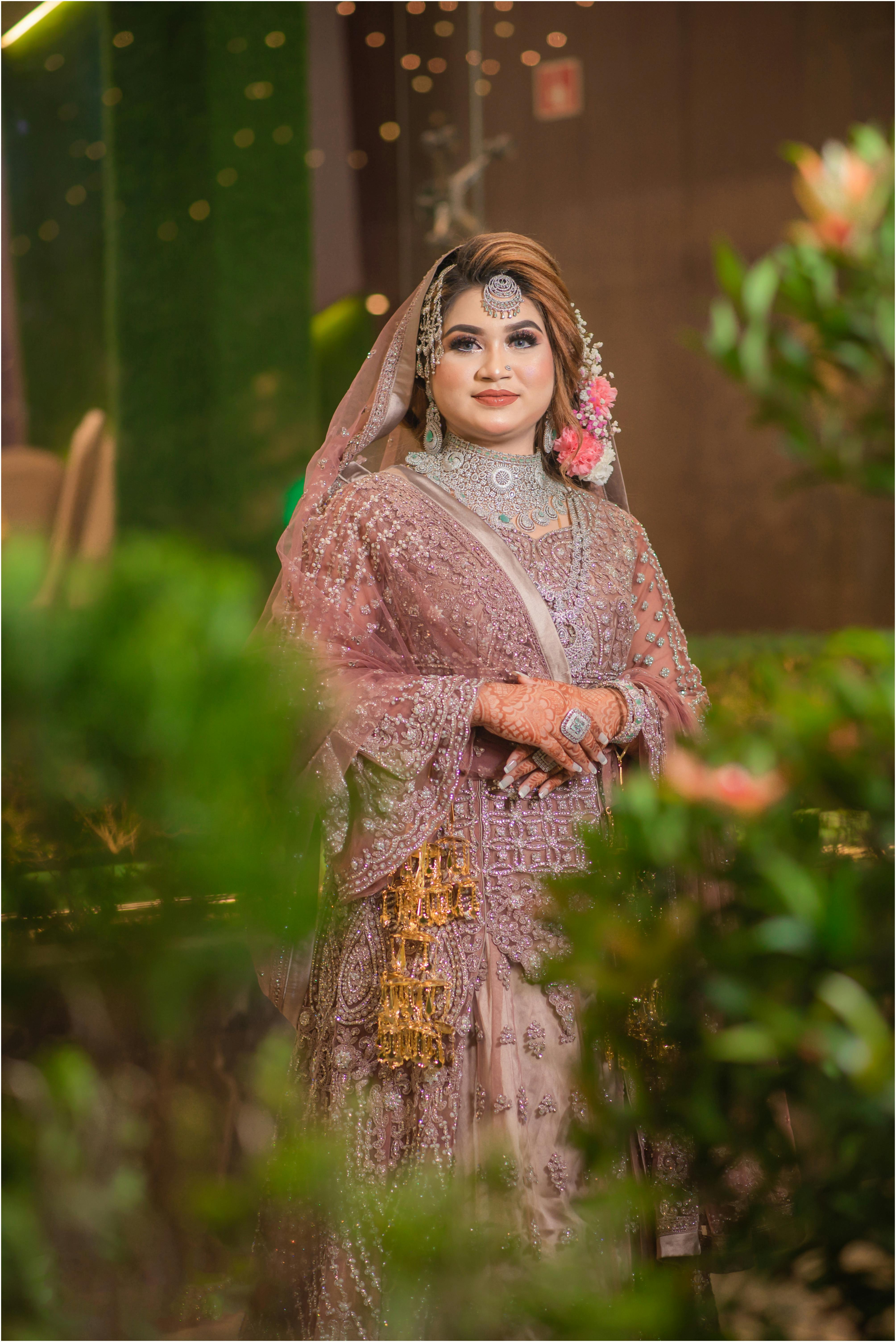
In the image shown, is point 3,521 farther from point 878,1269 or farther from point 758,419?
point 878,1269

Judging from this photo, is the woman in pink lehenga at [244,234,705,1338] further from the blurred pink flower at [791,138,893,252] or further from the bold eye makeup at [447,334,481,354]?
the blurred pink flower at [791,138,893,252]

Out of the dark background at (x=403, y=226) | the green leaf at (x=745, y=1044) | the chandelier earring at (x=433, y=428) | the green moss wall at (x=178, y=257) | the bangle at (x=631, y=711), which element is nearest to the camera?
the green leaf at (x=745, y=1044)

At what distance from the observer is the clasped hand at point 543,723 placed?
1406mm

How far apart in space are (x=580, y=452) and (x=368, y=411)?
0.30 m

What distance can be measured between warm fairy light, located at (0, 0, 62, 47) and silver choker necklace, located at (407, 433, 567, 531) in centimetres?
119

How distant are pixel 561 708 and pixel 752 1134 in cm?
83

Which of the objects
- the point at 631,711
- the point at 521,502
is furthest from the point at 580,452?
the point at 631,711

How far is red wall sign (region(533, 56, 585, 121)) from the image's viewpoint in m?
5.00

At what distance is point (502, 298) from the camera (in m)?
1.53

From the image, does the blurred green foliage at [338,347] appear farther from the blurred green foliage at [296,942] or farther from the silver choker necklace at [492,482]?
the blurred green foliage at [296,942]

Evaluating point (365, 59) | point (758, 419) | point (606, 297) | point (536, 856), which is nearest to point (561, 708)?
point (536, 856)

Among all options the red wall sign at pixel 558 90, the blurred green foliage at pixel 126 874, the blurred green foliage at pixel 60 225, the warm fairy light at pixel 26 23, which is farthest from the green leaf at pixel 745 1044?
the red wall sign at pixel 558 90

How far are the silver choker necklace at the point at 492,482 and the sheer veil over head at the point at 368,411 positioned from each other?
7cm

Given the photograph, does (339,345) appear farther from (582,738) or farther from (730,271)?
(730,271)
